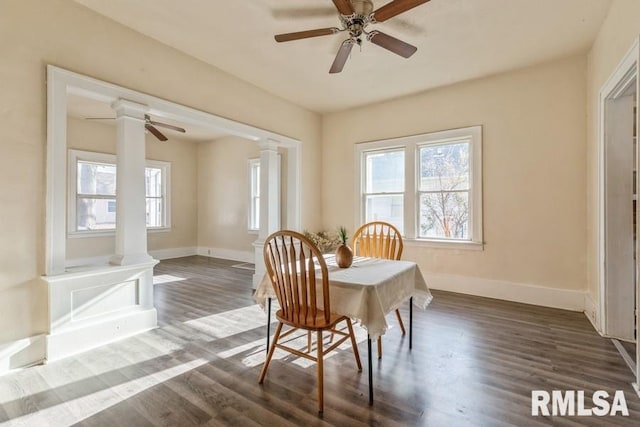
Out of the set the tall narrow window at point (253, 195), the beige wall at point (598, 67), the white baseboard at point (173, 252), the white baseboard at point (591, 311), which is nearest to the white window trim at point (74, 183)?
the white baseboard at point (173, 252)

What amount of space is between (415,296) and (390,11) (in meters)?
2.19

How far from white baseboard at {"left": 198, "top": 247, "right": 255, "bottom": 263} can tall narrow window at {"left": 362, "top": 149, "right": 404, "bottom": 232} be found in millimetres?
2907

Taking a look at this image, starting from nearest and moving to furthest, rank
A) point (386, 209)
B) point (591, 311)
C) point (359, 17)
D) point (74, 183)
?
point (359, 17)
point (591, 311)
point (386, 209)
point (74, 183)

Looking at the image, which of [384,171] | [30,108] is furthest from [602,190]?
[30,108]

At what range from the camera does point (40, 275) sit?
95.1 inches

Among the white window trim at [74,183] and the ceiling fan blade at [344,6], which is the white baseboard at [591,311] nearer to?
the ceiling fan blade at [344,6]

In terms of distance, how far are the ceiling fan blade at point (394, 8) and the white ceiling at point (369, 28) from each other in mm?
306

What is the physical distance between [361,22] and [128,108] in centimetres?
230

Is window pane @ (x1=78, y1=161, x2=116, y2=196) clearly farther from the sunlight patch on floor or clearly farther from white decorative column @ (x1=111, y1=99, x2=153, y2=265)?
the sunlight patch on floor

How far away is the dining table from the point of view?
1.78 meters

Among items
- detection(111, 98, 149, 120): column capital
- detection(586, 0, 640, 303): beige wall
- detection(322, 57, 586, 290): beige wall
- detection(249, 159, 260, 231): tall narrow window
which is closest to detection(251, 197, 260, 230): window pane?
detection(249, 159, 260, 231): tall narrow window

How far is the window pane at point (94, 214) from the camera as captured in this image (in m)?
5.90

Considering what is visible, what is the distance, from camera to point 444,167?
443 centimetres

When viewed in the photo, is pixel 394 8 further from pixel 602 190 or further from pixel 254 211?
pixel 254 211
